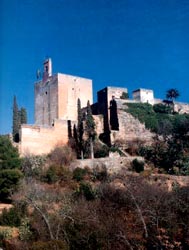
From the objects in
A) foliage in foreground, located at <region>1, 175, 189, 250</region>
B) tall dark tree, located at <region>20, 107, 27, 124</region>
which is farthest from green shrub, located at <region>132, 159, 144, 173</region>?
tall dark tree, located at <region>20, 107, 27, 124</region>

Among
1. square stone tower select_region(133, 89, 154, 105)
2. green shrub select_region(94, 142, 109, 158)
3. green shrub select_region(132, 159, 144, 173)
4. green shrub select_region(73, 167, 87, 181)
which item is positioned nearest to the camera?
green shrub select_region(73, 167, 87, 181)

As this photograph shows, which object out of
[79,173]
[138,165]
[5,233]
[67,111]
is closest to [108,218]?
[5,233]

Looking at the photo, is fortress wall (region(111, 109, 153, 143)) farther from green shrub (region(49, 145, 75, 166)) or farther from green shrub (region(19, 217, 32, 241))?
green shrub (region(19, 217, 32, 241))

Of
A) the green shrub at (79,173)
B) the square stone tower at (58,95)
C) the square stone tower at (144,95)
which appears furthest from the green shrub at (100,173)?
the square stone tower at (144,95)

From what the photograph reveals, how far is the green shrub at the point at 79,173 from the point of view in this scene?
30938 mm

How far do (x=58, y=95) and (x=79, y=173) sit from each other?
12.4 m

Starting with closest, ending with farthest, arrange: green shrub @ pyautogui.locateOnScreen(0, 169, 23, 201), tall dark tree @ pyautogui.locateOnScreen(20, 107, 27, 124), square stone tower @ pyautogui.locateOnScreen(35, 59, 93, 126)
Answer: green shrub @ pyautogui.locateOnScreen(0, 169, 23, 201) < tall dark tree @ pyautogui.locateOnScreen(20, 107, 27, 124) < square stone tower @ pyautogui.locateOnScreen(35, 59, 93, 126)

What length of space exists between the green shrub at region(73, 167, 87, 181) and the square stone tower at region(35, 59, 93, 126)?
10528 millimetres

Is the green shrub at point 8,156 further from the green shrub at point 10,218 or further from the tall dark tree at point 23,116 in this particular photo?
the tall dark tree at point 23,116

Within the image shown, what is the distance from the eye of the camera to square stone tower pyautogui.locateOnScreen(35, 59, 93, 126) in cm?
4191

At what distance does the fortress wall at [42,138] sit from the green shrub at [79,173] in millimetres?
5245

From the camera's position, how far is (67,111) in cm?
4203

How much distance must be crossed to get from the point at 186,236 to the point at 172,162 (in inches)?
495

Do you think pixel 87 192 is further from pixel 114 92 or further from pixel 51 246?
pixel 114 92
